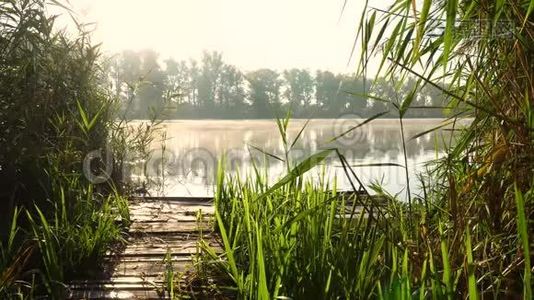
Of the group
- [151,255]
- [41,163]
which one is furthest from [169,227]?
[41,163]

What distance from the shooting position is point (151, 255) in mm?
2359

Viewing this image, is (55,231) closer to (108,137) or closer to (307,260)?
(307,260)

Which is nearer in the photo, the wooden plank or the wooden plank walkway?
the wooden plank walkway

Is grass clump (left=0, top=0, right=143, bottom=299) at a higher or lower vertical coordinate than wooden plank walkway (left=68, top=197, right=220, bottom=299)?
higher

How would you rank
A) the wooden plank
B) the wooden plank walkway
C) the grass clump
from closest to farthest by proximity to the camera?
the wooden plank walkway → the grass clump → the wooden plank

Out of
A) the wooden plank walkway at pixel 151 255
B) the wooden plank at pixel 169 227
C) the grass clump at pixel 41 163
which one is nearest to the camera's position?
the wooden plank walkway at pixel 151 255

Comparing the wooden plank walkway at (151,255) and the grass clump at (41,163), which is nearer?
the wooden plank walkway at (151,255)

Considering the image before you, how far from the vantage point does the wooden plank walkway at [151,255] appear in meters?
1.90

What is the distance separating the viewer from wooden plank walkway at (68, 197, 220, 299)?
190cm

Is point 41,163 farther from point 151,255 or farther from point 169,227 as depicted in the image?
point 151,255

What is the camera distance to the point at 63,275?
204 centimetres

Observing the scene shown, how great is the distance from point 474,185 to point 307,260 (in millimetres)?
615

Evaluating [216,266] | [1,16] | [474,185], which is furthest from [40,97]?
[474,185]

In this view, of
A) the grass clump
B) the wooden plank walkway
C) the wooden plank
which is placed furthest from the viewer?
the wooden plank
